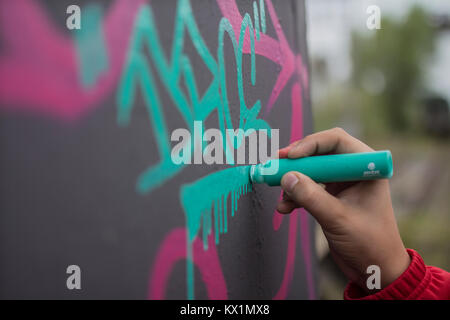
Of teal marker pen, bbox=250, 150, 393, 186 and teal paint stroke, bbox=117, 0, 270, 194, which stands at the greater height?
teal paint stroke, bbox=117, 0, 270, 194

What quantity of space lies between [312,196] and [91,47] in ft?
1.43

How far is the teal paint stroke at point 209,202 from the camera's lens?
1.94ft

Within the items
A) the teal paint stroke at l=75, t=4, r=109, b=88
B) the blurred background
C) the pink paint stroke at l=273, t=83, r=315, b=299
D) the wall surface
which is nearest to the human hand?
the wall surface

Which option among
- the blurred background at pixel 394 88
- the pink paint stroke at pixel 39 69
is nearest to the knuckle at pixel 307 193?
the pink paint stroke at pixel 39 69

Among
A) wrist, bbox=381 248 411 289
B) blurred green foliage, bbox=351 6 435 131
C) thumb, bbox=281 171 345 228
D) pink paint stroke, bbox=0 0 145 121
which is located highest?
blurred green foliage, bbox=351 6 435 131

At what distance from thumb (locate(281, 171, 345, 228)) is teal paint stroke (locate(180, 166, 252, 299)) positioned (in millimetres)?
99

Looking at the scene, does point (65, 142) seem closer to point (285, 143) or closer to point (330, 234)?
point (330, 234)

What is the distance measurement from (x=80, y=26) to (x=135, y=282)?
294 mm

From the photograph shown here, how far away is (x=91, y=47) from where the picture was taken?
42cm

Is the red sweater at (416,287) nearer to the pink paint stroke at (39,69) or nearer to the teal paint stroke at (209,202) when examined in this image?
the teal paint stroke at (209,202)

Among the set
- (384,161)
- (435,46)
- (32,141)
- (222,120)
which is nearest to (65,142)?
(32,141)

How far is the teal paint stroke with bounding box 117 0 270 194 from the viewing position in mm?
463

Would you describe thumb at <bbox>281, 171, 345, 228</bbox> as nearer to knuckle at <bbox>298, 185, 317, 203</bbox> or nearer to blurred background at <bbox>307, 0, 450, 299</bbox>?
knuckle at <bbox>298, 185, 317, 203</bbox>

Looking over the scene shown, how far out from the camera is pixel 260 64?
91 cm
